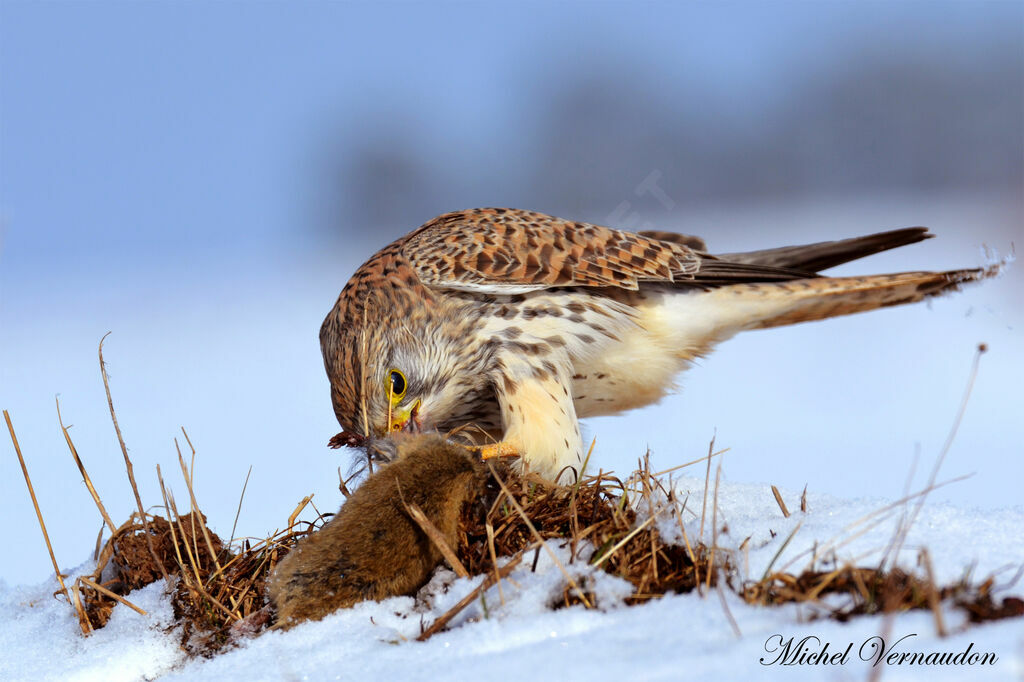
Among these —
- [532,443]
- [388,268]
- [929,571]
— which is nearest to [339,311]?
[388,268]

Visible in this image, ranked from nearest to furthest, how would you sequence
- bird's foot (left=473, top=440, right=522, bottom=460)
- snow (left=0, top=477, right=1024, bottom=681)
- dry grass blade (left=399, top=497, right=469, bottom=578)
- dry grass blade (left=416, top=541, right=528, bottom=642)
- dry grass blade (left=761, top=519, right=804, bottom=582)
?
snow (left=0, top=477, right=1024, bottom=681) → dry grass blade (left=761, top=519, right=804, bottom=582) → dry grass blade (left=416, top=541, right=528, bottom=642) → dry grass blade (left=399, top=497, right=469, bottom=578) → bird's foot (left=473, top=440, right=522, bottom=460)

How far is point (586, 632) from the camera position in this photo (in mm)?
2020

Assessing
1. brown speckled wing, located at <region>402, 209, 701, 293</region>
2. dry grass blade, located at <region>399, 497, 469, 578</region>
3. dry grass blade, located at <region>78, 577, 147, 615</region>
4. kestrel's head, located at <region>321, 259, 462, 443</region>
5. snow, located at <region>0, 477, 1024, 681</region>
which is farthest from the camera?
brown speckled wing, located at <region>402, 209, 701, 293</region>

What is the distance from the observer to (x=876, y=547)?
82.7 inches

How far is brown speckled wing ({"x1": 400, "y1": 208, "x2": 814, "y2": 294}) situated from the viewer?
3.51 metres

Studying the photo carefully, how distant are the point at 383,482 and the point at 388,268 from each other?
1.26 m

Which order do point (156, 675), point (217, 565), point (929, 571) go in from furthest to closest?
1. point (217, 565)
2. point (156, 675)
3. point (929, 571)

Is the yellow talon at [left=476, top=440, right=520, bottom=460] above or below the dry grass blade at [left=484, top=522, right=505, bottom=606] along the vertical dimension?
above

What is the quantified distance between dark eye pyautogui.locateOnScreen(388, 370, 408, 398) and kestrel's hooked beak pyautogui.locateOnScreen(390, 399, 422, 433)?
7 centimetres

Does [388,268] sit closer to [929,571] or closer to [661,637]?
[661,637]
